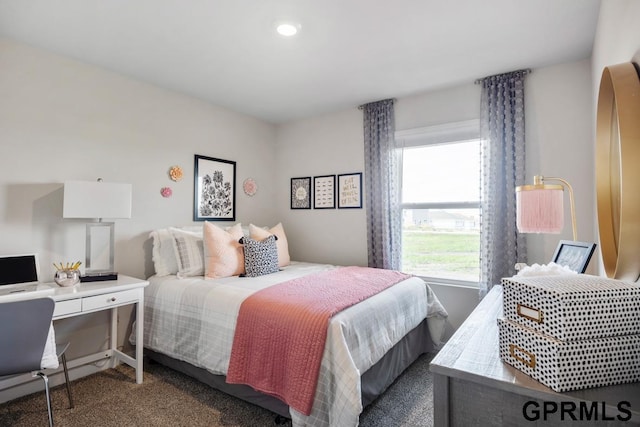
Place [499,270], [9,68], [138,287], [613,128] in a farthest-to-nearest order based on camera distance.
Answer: [499,270]
[138,287]
[9,68]
[613,128]

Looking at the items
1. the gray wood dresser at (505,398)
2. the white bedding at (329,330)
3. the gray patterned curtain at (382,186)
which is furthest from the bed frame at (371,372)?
the gray wood dresser at (505,398)

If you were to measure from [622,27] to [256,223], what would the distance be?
3646 millimetres

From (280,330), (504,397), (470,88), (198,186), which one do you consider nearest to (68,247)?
(198,186)

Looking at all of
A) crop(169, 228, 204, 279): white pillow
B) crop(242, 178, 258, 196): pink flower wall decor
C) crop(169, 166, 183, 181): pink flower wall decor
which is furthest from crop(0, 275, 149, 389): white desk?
crop(242, 178, 258, 196): pink flower wall decor

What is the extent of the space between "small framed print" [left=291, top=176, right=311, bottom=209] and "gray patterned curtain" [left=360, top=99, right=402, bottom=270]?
0.85 meters

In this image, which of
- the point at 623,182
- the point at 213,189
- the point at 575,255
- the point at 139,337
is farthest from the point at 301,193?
the point at 623,182

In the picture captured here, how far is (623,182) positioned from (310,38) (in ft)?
6.56

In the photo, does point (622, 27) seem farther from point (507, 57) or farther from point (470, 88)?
point (470, 88)

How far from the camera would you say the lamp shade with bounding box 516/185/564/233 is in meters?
1.62

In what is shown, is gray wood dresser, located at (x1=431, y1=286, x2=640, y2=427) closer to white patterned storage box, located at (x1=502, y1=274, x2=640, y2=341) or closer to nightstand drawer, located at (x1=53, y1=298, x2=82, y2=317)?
white patterned storage box, located at (x1=502, y1=274, x2=640, y2=341)

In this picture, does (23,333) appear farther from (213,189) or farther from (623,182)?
(623,182)

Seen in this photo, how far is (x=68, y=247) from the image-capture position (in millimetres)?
2543

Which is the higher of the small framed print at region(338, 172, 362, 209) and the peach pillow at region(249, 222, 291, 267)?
the small framed print at region(338, 172, 362, 209)

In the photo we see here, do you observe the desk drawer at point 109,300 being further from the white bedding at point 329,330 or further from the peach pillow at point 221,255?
the peach pillow at point 221,255
